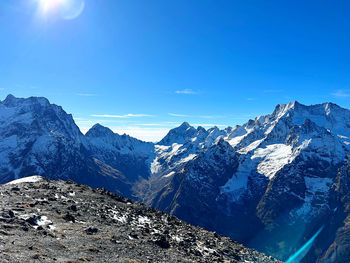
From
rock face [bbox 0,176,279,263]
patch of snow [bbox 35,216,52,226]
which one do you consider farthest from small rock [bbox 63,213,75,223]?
patch of snow [bbox 35,216,52,226]

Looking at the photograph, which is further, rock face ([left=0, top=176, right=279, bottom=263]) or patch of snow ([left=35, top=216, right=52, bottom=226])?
patch of snow ([left=35, top=216, right=52, bottom=226])

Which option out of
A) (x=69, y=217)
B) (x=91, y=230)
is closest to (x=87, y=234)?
(x=91, y=230)

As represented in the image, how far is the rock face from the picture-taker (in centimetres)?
1775

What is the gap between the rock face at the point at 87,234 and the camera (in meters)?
17.8

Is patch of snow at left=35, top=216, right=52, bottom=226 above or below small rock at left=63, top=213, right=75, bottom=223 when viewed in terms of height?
above

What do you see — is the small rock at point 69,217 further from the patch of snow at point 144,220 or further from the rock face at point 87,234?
the patch of snow at point 144,220

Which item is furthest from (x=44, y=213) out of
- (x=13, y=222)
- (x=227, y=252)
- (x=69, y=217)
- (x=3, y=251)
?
(x=227, y=252)

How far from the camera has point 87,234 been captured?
22.4 metres

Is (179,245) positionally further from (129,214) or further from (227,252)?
(129,214)

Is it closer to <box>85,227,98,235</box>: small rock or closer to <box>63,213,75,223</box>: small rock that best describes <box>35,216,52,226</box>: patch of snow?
<box>63,213,75,223</box>: small rock

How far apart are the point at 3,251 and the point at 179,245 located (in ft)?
52.4

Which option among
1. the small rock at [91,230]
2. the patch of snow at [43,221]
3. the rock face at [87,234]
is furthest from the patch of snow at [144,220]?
the patch of snow at [43,221]

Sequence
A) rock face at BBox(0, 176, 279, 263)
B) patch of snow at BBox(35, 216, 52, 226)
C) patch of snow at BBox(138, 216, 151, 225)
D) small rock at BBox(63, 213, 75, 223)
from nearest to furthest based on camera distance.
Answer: rock face at BBox(0, 176, 279, 263) → patch of snow at BBox(35, 216, 52, 226) → small rock at BBox(63, 213, 75, 223) → patch of snow at BBox(138, 216, 151, 225)

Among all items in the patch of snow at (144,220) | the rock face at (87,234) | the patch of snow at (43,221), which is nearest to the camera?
the rock face at (87,234)
